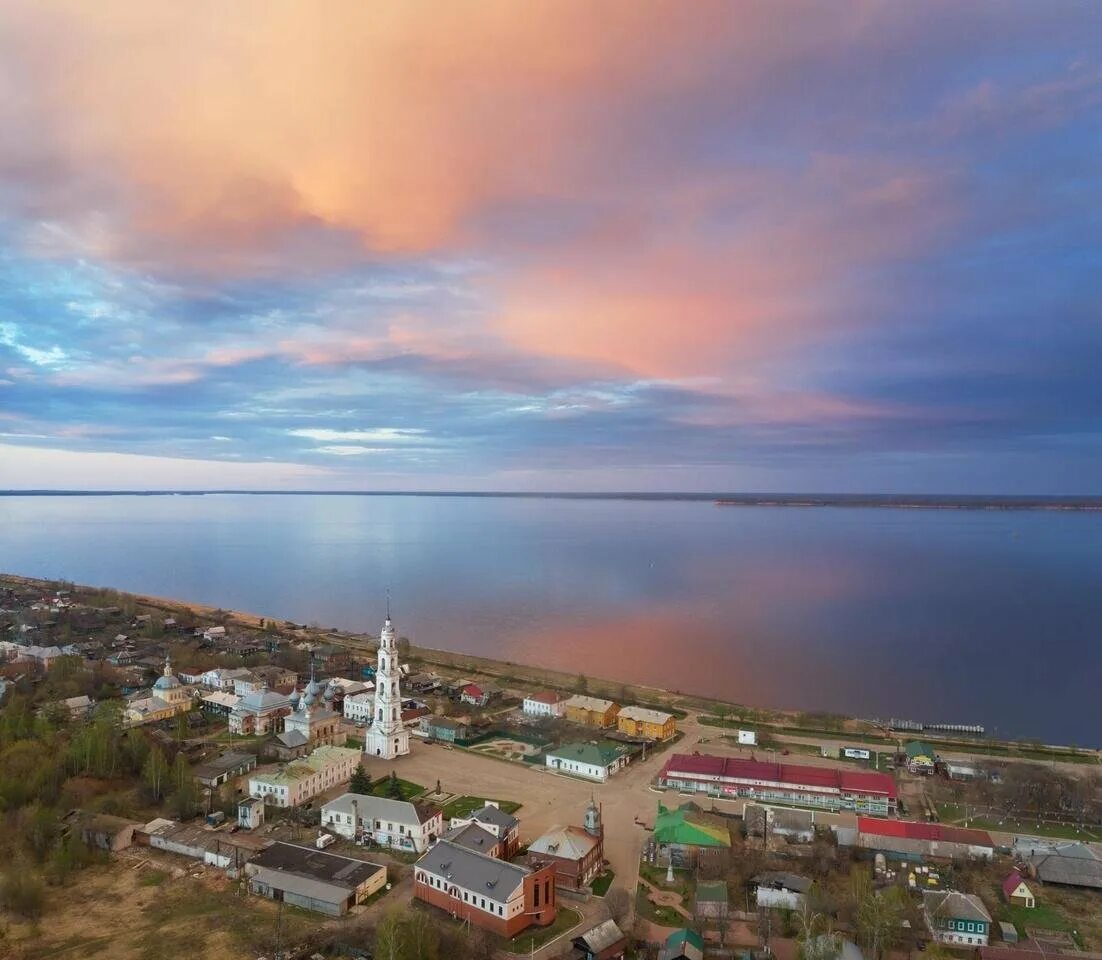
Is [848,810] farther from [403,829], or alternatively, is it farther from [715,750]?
[403,829]

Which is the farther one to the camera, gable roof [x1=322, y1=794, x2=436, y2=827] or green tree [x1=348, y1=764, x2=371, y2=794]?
green tree [x1=348, y1=764, x2=371, y2=794]

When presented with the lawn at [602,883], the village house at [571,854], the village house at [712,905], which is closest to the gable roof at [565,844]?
the village house at [571,854]

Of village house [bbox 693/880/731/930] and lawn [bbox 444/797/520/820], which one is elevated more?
village house [bbox 693/880/731/930]

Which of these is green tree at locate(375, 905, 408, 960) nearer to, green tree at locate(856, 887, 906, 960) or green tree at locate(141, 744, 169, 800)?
green tree at locate(856, 887, 906, 960)

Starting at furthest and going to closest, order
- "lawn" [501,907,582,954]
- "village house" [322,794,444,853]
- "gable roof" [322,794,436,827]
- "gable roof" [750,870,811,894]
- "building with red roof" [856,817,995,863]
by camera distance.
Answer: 1. "gable roof" [322,794,436,827]
2. "village house" [322,794,444,853]
3. "building with red roof" [856,817,995,863]
4. "gable roof" [750,870,811,894]
5. "lawn" [501,907,582,954]

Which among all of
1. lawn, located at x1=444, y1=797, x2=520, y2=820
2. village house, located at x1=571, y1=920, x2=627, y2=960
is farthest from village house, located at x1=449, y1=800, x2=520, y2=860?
village house, located at x1=571, y1=920, x2=627, y2=960
